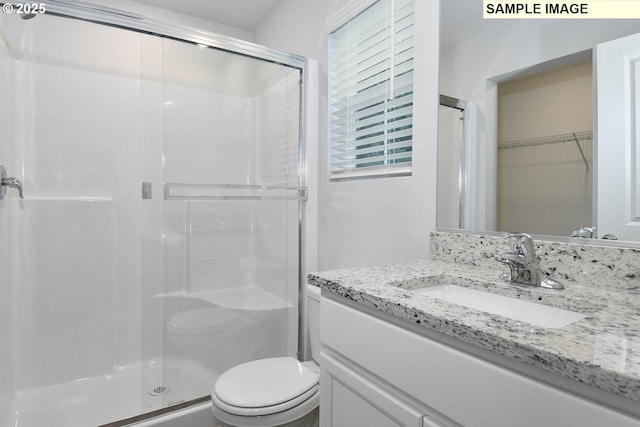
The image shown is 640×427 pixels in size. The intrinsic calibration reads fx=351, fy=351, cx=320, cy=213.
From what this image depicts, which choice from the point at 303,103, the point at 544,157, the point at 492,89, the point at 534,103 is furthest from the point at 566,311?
the point at 303,103

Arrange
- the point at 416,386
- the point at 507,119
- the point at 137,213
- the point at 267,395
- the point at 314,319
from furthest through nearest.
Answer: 1. the point at 137,213
2. the point at 314,319
3. the point at 267,395
4. the point at 507,119
5. the point at 416,386

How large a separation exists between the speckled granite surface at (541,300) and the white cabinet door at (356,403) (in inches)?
7.7

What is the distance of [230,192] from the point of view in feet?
5.93

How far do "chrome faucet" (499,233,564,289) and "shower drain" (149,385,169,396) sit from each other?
157cm

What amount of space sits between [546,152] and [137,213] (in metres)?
2.25

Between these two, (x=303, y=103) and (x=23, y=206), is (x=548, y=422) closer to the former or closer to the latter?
(x=303, y=103)

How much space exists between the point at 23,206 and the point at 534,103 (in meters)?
2.51

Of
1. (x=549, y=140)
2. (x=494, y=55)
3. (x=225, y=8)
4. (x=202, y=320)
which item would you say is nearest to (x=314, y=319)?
(x=202, y=320)

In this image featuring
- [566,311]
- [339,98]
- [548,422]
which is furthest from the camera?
[339,98]

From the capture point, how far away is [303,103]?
2.02 metres

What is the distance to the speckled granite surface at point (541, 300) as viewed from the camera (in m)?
0.49

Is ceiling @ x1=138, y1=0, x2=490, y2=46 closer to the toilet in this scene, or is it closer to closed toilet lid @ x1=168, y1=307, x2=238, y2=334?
closed toilet lid @ x1=168, y1=307, x2=238, y2=334

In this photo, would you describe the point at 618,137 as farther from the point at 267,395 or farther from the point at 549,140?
the point at 267,395

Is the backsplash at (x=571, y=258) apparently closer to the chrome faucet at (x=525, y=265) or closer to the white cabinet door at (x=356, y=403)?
the chrome faucet at (x=525, y=265)
